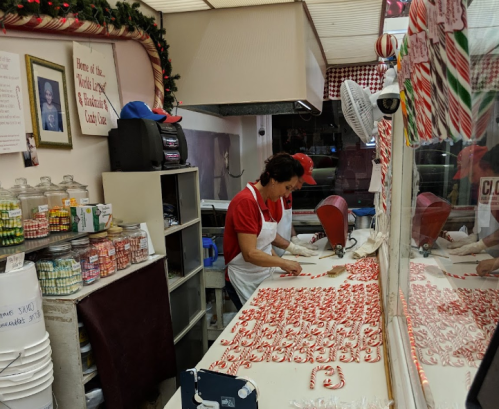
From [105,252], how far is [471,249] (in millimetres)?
1874

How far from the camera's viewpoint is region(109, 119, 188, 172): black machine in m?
2.74

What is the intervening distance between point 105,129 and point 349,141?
4.08m

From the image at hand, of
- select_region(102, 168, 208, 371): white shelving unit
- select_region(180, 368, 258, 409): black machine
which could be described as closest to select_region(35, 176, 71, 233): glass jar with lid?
select_region(102, 168, 208, 371): white shelving unit

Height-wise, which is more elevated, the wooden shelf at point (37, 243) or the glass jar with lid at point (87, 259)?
the wooden shelf at point (37, 243)

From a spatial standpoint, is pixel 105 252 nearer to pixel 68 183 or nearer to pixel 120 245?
pixel 120 245

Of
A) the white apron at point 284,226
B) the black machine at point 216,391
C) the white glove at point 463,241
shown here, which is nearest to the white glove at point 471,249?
the white glove at point 463,241

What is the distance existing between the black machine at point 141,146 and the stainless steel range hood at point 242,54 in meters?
0.78

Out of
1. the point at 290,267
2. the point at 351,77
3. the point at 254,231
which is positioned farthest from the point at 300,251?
the point at 351,77

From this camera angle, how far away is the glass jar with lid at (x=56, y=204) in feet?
7.34

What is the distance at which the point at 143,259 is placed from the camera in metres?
2.60

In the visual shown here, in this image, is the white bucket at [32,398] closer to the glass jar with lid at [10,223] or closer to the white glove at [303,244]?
the glass jar with lid at [10,223]

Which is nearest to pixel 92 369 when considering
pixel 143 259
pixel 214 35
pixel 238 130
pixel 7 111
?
pixel 143 259

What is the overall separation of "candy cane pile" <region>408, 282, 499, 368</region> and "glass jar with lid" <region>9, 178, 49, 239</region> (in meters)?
1.70

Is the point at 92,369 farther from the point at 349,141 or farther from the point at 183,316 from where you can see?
the point at 349,141
